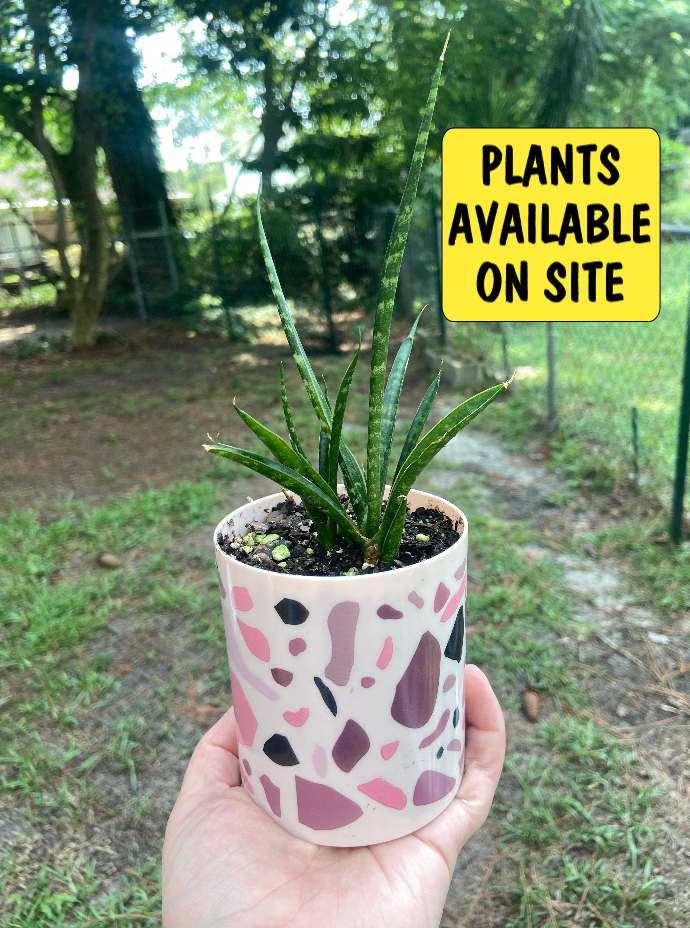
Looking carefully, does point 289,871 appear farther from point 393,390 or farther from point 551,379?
point 551,379

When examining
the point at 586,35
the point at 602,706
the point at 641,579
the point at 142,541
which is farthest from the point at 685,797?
the point at 586,35

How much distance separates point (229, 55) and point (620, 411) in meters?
7.24

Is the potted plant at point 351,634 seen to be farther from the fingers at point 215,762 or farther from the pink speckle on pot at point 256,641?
the fingers at point 215,762

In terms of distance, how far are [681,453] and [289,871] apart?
202 centimetres

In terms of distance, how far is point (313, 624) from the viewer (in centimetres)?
72

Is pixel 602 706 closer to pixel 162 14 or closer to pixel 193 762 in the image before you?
pixel 193 762

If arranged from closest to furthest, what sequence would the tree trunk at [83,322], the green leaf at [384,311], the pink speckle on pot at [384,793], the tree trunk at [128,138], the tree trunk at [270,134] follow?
the green leaf at [384,311] < the pink speckle on pot at [384,793] < the tree trunk at [128,138] < the tree trunk at [83,322] < the tree trunk at [270,134]

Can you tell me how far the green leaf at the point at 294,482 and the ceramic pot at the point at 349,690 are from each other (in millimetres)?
89

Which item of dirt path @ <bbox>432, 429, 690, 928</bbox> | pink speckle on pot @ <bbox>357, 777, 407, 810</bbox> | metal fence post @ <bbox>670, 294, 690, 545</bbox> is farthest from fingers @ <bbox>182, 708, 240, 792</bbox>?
metal fence post @ <bbox>670, 294, 690, 545</bbox>

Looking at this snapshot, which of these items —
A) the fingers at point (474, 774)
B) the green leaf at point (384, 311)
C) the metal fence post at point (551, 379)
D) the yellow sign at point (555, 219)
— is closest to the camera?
the green leaf at point (384, 311)

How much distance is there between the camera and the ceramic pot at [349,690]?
0.72 metres

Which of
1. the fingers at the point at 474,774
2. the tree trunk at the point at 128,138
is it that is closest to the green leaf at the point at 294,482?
the fingers at the point at 474,774

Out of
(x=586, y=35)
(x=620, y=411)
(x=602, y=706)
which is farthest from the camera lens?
(x=586, y=35)

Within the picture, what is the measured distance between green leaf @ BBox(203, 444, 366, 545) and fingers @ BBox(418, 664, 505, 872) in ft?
1.41
